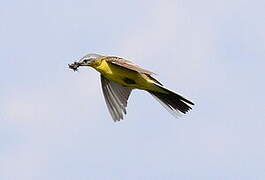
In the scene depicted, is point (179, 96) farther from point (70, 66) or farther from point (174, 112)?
point (70, 66)

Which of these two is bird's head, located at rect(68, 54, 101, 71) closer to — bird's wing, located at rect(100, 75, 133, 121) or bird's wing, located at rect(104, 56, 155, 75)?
bird's wing, located at rect(104, 56, 155, 75)

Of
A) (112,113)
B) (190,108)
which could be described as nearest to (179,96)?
(190,108)

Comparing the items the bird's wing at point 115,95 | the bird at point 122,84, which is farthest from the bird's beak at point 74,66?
the bird's wing at point 115,95

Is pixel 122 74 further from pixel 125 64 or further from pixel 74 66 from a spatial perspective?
pixel 74 66

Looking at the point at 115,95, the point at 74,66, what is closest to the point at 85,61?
the point at 74,66

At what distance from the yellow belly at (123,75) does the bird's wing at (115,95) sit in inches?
19.2

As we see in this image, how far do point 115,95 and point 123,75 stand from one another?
0.74 meters

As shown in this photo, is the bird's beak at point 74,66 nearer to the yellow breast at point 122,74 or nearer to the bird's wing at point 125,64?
the yellow breast at point 122,74

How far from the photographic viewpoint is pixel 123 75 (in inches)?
370

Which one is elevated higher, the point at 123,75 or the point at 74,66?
the point at 74,66

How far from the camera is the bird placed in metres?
9.39

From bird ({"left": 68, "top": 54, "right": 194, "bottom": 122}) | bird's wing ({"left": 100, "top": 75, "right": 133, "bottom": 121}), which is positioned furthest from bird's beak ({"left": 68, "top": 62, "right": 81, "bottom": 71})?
bird's wing ({"left": 100, "top": 75, "right": 133, "bottom": 121})

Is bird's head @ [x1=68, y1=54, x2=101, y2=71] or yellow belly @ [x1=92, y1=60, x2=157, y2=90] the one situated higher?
bird's head @ [x1=68, y1=54, x2=101, y2=71]

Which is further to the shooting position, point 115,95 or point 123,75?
point 115,95
